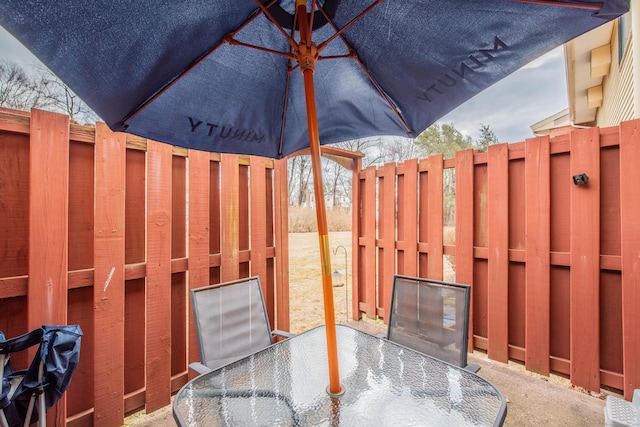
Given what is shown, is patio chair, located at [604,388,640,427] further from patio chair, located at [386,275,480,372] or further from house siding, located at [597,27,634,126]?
house siding, located at [597,27,634,126]

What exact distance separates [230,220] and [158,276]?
2.53ft

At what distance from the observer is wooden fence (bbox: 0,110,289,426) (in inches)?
68.6

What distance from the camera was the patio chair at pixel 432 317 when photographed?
1792 millimetres

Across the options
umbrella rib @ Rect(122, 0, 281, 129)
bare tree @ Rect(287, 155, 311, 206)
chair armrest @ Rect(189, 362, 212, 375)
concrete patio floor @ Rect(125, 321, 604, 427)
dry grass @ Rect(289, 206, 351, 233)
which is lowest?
concrete patio floor @ Rect(125, 321, 604, 427)

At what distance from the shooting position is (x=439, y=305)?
1.91m

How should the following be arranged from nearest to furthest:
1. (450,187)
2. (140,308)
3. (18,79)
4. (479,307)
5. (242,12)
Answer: (242,12), (140,308), (479,307), (450,187), (18,79)

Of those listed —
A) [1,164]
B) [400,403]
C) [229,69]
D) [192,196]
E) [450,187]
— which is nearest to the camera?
[400,403]

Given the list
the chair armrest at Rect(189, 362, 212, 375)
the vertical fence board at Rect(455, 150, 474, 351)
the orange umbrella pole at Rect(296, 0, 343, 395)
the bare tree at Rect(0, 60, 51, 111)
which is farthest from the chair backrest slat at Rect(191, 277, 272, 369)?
the bare tree at Rect(0, 60, 51, 111)

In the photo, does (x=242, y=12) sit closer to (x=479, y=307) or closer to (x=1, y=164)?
(x=1, y=164)

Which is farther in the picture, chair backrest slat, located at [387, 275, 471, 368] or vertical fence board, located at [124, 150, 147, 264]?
vertical fence board, located at [124, 150, 147, 264]

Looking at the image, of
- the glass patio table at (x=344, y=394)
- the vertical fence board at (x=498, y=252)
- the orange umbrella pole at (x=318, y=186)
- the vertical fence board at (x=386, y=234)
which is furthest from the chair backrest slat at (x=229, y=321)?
the vertical fence board at (x=498, y=252)

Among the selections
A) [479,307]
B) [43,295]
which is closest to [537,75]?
[479,307]

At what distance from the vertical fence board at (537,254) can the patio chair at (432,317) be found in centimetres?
126

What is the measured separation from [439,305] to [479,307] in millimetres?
1382
